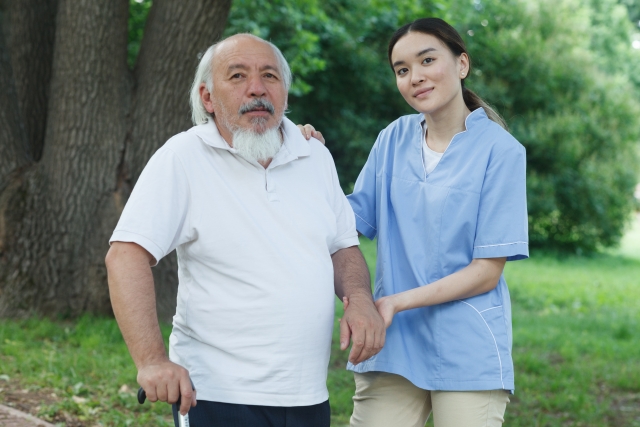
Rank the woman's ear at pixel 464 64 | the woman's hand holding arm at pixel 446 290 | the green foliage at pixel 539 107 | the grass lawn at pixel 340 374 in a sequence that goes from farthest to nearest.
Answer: the green foliage at pixel 539 107
the grass lawn at pixel 340 374
the woman's ear at pixel 464 64
the woman's hand holding arm at pixel 446 290

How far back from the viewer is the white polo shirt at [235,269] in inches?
88.5

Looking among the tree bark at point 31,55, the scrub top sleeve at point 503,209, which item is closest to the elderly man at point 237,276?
the scrub top sleeve at point 503,209

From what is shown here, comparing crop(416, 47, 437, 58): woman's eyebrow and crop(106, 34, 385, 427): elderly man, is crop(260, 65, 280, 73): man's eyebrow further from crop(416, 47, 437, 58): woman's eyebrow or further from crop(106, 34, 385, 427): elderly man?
crop(416, 47, 437, 58): woman's eyebrow

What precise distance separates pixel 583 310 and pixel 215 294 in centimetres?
867

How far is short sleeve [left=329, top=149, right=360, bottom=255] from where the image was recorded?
2.63 m

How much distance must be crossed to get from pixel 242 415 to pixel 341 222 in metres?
0.75

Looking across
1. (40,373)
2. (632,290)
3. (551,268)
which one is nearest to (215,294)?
(40,373)

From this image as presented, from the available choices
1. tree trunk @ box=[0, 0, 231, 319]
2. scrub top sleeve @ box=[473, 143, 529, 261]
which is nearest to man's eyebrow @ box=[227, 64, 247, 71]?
scrub top sleeve @ box=[473, 143, 529, 261]

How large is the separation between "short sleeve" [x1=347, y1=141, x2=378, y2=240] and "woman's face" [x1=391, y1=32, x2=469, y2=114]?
334mm

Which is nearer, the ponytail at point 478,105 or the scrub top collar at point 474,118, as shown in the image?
the scrub top collar at point 474,118

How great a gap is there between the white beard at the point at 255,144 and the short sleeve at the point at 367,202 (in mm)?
504

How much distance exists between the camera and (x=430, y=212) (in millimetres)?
2594

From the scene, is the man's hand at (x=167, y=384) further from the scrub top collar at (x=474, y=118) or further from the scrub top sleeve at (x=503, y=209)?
the scrub top collar at (x=474, y=118)

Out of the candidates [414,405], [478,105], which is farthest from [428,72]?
[414,405]
